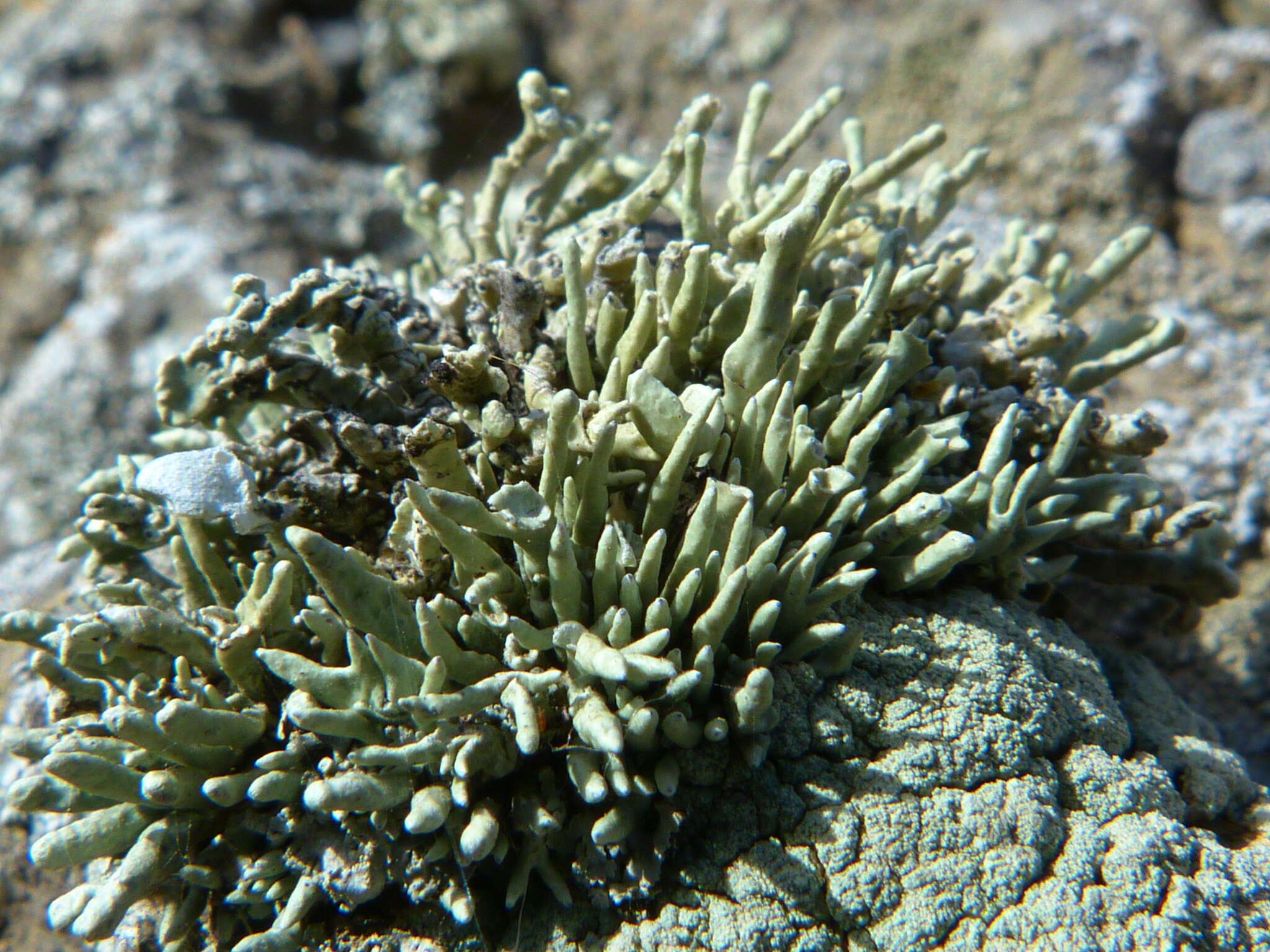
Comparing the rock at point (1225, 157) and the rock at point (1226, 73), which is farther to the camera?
the rock at point (1226, 73)

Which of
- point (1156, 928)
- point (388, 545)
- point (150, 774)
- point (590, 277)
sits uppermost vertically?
point (590, 277)

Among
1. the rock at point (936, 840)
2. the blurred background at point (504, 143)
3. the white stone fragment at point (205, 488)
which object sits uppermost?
the blurred background at point (504, 143)

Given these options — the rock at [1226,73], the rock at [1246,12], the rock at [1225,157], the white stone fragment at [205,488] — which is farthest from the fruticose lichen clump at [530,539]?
the rock at [1246,12]

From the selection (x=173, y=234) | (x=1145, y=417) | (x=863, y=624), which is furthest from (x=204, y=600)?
(x=173, y=234)

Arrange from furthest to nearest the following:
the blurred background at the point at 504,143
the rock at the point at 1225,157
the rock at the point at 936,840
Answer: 1. the rock at the point at 1225,157
2. the blurred background at the point at 504,143
3. the rock at the point at 936,840

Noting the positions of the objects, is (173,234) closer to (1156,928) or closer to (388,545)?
(388,545)

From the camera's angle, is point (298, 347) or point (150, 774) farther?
point (298, 347)

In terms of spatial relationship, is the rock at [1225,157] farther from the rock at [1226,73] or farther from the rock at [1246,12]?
the rock at [1246,12]
